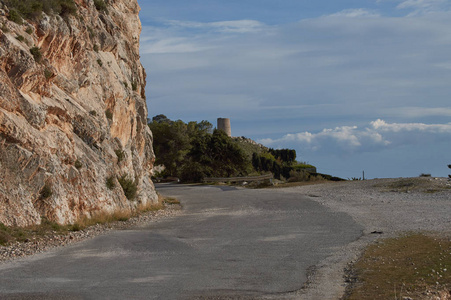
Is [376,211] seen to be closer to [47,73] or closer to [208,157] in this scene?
[47,73]

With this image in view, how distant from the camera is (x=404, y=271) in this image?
9.44 meters

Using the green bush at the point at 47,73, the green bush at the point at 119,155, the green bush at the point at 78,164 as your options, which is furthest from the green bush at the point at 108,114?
the green bush at the point at 78,164

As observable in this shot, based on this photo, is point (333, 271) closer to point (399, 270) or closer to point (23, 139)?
point (399, 270)

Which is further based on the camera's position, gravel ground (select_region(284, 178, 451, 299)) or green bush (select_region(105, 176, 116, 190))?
green bush (select_region(105, 176, 116, 190))

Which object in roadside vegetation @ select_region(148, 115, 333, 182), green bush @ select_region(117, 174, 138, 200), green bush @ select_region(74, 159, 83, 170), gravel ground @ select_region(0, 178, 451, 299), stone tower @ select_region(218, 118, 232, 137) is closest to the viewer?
gravel ground @ select_region(0, 178, 451, 299)

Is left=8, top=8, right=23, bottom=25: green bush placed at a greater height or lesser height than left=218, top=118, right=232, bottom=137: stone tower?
lesser

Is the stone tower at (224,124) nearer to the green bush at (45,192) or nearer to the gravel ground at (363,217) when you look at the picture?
the gravel ground at (363,217)

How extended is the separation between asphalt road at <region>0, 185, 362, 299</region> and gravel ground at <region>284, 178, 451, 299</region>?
1.42ft

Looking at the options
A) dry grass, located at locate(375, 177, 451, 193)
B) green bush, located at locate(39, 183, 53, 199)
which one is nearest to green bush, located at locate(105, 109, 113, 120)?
green bush, located at locate(39, 183, 53, 199)

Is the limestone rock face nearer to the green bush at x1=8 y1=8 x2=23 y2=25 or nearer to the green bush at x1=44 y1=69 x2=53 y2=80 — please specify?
the green bush at x1=44 y1=69 x2=53 y2=80

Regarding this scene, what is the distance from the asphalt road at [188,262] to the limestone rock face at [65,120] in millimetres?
2528

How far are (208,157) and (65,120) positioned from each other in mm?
35983

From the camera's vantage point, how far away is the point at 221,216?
2203 centimetres

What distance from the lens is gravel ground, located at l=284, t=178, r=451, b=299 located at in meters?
9.33
